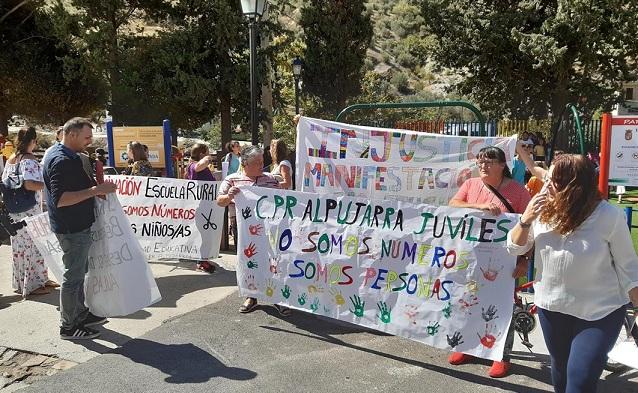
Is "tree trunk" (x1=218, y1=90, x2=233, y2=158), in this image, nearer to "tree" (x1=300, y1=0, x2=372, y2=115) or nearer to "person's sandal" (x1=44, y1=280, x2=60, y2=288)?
"tree" (x1=300, y1=0, x2=372, y2=115)

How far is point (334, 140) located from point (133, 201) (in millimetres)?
3238

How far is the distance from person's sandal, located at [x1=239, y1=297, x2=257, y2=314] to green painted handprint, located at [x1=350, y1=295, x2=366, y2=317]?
4.29 ft

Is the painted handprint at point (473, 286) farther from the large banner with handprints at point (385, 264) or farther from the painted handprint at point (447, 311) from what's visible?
the painted handprint at point (447, 311)

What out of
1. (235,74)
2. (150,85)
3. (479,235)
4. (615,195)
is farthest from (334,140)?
(150,85)

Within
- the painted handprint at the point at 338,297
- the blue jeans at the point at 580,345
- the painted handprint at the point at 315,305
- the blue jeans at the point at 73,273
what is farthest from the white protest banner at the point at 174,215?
the blue jeans at the point at 580,345

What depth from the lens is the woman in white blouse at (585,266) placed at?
2.71m

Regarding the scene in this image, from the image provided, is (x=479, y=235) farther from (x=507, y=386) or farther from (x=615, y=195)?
(x=615, y=195)

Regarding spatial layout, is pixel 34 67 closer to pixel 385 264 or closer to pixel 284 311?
pixel 284 311

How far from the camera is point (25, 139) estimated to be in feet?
18.6

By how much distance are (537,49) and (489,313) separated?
696 inches

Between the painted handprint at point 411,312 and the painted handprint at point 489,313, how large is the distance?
0.48 meters

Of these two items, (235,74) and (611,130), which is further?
(235,74)

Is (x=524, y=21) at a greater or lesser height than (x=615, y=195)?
greater

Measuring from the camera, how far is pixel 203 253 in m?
6.81
